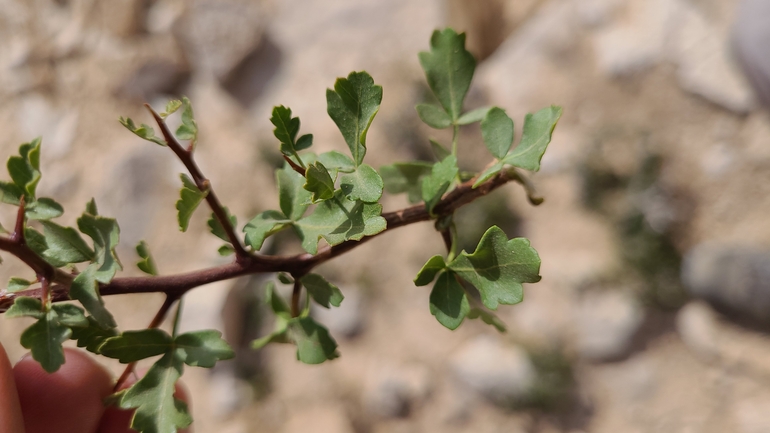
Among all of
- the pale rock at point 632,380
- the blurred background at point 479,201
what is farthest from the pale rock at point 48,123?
the pale rock at point 632,380

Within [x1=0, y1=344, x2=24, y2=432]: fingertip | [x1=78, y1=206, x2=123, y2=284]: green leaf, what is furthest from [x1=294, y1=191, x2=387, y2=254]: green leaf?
[x1=0, y1=344, x2=24, y2=432]: fingertip

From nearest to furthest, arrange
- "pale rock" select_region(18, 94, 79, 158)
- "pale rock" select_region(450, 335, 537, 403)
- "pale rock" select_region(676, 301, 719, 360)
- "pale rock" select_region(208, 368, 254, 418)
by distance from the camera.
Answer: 1. "pale rock" select_region(676, 301, 719, 360)
2. "pale rock" select_region(450, 335, 537, 403)
3. "pale rock" select_region(208, 368, 254, 418)
4. "pale rock" select_region(18, 94, 79, 158)

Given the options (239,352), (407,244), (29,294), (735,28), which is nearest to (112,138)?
(239,352)

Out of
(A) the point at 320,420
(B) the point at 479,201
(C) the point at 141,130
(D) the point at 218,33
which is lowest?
(A) the point at 320,420

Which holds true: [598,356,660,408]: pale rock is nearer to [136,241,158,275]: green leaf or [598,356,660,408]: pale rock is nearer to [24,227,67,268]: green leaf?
[136,241,158,275]: green leaf

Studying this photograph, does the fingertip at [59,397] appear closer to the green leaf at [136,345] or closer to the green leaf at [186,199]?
the green leaf at [136,345]

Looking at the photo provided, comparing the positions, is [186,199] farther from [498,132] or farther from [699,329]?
[699,329]

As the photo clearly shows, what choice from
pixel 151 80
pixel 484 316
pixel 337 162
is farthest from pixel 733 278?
pixel 151 80
